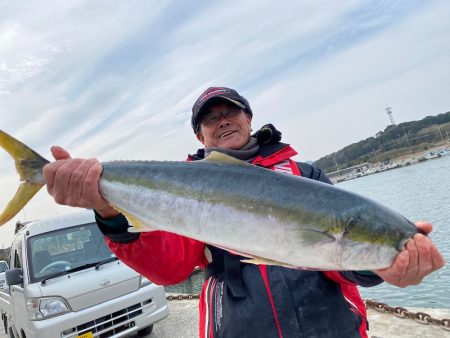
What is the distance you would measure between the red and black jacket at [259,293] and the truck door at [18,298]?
5632 millimetres

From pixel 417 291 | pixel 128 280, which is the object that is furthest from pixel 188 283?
pixel 128 280

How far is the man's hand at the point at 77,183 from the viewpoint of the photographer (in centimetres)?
254

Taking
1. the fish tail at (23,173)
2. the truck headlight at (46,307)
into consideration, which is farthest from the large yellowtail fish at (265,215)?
the truck headlight at (46,307)

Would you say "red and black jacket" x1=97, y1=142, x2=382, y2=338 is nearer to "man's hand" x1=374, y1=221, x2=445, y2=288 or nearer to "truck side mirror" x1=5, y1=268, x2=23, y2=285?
"man's hand" x1=374, y1=221, x2=445, y2=288

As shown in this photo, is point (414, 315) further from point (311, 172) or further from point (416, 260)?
point (416, 260)

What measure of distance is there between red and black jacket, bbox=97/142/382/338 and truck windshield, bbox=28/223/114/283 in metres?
5.36

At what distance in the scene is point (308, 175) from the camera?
3.18 meters

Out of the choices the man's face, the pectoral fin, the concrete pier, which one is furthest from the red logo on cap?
the concrete pier

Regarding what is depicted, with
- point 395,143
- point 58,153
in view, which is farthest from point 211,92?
point 395,143

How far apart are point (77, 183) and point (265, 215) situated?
4.28 ft

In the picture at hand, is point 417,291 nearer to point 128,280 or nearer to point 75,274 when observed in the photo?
point 128,280

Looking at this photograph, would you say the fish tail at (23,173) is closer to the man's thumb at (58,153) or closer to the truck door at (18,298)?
the man's thumb at (58,153)

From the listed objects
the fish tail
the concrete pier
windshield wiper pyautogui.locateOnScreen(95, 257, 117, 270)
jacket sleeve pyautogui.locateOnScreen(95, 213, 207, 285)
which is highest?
the fish tail

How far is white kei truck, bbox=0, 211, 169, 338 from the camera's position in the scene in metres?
6.67
